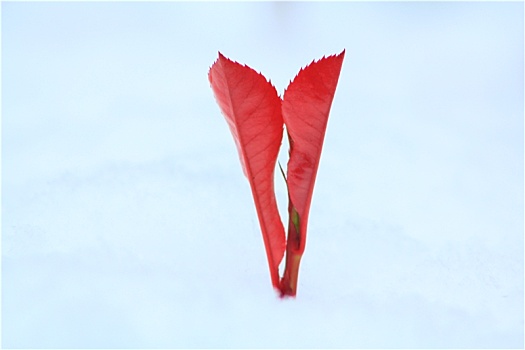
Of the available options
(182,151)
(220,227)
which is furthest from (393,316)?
(182,151)

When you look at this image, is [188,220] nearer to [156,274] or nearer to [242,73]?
[156,274]

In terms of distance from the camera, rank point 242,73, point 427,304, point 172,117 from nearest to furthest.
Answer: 1. point 242,73
2. point 427,304
3. point 172,117

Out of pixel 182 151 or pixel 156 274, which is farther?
pixel 182 151
